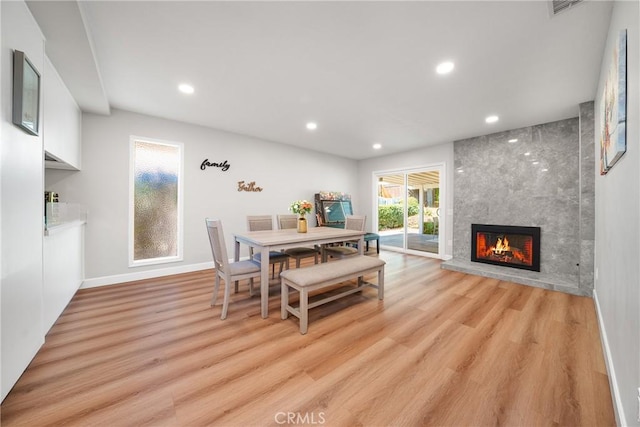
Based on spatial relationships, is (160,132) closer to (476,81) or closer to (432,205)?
(476,81)

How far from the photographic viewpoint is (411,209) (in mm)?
5852

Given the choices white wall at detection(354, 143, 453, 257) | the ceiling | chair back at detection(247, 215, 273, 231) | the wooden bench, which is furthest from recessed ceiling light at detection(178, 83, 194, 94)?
white wall at detection(354, 143, 453, 257)

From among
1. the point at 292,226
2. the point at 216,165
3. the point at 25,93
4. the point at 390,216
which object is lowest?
the point at 292,226

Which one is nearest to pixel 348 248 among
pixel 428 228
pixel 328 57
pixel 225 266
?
pixel 225 266

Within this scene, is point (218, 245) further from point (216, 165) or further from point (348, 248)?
point (216, 165)

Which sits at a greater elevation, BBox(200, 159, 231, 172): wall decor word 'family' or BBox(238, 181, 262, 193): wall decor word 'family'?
BBox(200, 159, 231, 172): wall decor word 'family'

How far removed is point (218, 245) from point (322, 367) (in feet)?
5.01

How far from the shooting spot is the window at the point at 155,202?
361 centimetres

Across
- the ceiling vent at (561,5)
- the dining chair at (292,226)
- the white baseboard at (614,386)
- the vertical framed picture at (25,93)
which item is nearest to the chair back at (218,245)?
the dining chair at (292,226)

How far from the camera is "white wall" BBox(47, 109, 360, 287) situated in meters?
3.25

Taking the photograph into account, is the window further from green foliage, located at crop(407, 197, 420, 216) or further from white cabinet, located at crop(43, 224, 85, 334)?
green foliage, located at crop(407, 197, 420, 216)

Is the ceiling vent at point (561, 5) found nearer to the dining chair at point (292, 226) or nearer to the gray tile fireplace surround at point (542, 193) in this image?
the gray tile fireplace surround at point (542, 193)

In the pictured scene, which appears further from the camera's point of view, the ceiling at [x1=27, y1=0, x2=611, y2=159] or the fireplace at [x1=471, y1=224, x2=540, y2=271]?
the fireplace at [x1=471, y1=224, x2=540, y2=271]

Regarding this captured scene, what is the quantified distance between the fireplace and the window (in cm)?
543
